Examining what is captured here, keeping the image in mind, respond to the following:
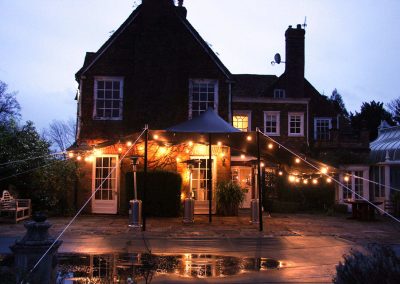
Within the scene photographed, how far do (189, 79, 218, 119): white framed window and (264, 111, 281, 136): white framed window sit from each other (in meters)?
11.7

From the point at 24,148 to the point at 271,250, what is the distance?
10.3 meters

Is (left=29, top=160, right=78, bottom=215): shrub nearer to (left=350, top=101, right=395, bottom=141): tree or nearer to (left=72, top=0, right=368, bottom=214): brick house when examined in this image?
(left=72, top=0, right=368, bottom=214): brick house

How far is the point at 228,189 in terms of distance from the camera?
17.6m

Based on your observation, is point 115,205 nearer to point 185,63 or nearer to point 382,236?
point 185,63

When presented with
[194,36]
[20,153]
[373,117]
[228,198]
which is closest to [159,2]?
[194,36]

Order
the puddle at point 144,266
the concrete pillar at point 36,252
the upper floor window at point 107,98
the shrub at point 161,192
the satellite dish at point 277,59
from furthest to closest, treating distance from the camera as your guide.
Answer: the satellite dish at point 277,59, the upper floor window at point 107,98, the shrub at point 161,192, the puddle at point 144,266, the concrete pillar at point 36,252

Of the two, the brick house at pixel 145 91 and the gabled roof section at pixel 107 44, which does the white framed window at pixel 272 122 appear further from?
the gabled roof section at pixel 107 44

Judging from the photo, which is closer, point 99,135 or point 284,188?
point 99,135

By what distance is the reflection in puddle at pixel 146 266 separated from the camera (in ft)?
24.6

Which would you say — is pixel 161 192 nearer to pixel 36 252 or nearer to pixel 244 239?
pixel 244 239

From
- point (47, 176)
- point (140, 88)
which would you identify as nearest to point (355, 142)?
point (140, 88)

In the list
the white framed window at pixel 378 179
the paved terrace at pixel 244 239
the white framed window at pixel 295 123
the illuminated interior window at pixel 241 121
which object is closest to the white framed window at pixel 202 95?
the paved terrace at pixel 244 239

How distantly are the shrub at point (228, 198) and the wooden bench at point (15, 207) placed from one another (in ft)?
22.2

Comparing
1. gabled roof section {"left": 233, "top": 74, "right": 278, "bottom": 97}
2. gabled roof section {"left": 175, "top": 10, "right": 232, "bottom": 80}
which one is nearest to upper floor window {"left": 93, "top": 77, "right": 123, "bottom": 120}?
gabled roof section {"left": 175, "top": 10, "right": 232, "bottom": 80}
